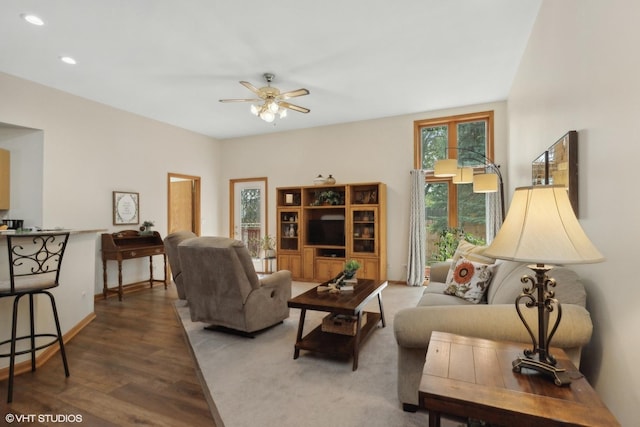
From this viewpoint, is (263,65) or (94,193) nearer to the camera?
(263,65)

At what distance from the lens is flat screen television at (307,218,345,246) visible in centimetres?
596

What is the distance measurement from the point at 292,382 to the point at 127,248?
383 cm

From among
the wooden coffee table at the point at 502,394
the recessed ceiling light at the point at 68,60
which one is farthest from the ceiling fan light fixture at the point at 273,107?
the wooden coffee table at the point at 502,394

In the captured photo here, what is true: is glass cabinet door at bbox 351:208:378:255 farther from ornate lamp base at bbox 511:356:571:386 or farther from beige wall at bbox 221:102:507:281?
ornate lamp base at bbox 511:356:571:386

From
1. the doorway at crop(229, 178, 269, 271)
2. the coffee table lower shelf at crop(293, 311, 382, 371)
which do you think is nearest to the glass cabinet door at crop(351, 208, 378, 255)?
the doorway at crop(229, 178, 269, 271)

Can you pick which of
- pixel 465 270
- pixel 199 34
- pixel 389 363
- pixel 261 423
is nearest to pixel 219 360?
pixel 261 423

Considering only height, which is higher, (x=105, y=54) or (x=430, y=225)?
(x=105, y=54)

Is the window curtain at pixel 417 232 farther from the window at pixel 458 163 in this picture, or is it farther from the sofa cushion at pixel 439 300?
the sofa cushion at pixel 439 300

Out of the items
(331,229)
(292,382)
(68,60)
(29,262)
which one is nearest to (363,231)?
(331,229)

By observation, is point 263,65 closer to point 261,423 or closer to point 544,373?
point 261,423

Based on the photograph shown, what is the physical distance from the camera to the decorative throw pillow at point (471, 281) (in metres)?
2.84

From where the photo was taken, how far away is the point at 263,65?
3812mm

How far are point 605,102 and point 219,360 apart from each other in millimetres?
3172

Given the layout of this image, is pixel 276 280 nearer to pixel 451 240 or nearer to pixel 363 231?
pixel 363 231
